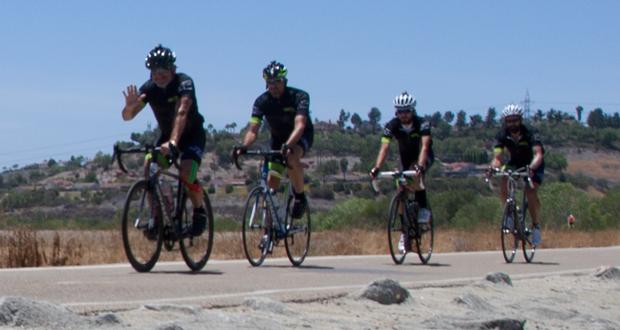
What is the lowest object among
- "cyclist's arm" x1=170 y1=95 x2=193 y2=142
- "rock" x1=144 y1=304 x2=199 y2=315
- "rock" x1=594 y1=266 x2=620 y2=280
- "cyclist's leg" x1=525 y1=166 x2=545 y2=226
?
"rock" x1=144 y1=304 x2=199 y2=315

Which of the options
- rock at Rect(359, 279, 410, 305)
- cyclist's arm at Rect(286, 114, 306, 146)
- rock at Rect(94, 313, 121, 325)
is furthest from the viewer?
cyclist's arm at Rect(286, 114, 306, 146)

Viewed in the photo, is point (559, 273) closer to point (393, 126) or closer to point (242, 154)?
point (393, 126)

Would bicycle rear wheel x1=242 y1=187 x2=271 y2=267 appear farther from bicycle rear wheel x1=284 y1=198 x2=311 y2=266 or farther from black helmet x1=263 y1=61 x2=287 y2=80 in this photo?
black helmet x1=263 y1=61 x2=287 y2=80

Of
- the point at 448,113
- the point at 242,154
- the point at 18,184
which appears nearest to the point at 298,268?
the point at 242,154

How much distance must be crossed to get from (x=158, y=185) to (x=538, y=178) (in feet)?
23.1

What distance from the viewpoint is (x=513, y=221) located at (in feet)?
58.6

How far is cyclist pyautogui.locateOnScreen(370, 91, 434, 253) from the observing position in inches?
632

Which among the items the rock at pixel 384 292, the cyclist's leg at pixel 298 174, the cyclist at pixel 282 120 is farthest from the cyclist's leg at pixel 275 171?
the rock at pixel 384 292

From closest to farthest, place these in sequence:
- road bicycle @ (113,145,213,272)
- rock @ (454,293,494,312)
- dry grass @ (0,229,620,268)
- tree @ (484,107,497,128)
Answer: rock @ (454,293,494,312) < road bicycle @ (113,145,213,272) < dry grass @ (0,229,620,268) < tree @ (484,107,497,128)

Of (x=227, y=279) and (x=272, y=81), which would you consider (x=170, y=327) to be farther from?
(x=272, y=81)

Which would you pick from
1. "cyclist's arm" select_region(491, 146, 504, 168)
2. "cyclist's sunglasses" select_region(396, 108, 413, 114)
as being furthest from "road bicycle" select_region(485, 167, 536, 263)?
"cyclist's sunglasses" select_region(396, 108, 413, 114)

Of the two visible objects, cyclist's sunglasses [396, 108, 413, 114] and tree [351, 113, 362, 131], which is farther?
tree [351, 113, 362, 131]

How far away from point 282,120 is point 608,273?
4051 mm

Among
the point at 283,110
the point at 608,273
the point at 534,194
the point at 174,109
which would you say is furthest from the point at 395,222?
the point at 174,109
